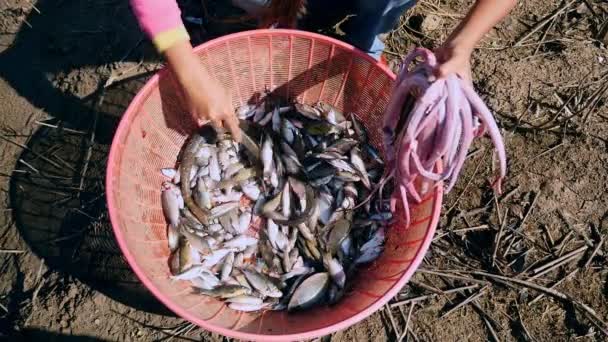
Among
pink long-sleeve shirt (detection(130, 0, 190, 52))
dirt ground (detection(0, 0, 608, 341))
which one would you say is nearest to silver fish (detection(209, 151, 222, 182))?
dirt ground (detection(0, 0, 608, 341))

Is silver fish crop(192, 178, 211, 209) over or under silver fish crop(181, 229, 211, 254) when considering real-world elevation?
over

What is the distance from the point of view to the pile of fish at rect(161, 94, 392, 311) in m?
2.65

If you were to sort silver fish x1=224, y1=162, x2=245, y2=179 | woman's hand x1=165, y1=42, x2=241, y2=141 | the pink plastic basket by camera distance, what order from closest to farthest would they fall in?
woman's hand x1=165, y1=42, x2=241, y2=141 < the pink plastic basket < silver fish x1=224, y1=162, x2=245, y2=179

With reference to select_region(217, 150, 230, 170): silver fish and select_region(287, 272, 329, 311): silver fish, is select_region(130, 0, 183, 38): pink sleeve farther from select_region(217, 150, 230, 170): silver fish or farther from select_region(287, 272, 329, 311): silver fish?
select_region(287, 272, 329, 311): silver fish

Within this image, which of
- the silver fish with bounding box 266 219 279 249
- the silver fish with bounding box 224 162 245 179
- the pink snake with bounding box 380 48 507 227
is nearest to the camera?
the pink snake with bounding box 380 48 507 227

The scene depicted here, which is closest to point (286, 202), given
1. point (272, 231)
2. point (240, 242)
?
point (272, 231)

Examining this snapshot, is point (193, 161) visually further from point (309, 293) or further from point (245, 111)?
point (309, 293)

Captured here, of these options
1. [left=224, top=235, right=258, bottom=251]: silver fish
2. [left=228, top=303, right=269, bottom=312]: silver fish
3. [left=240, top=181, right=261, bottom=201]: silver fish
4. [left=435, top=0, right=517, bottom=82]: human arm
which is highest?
[left=435, top=0, right=517, bottom=82]: human arm

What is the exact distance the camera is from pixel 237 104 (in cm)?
305

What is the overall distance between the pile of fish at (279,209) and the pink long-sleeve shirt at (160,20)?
2.52 ft

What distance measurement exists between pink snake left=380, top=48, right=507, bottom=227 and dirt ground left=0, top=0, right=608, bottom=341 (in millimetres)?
936

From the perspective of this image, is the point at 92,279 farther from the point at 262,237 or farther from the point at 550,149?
the point at 550,149

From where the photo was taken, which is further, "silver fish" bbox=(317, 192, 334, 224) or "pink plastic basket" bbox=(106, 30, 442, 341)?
"silver fish" bbox=(317, 192, 334, 224)

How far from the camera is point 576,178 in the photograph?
3.15 m
